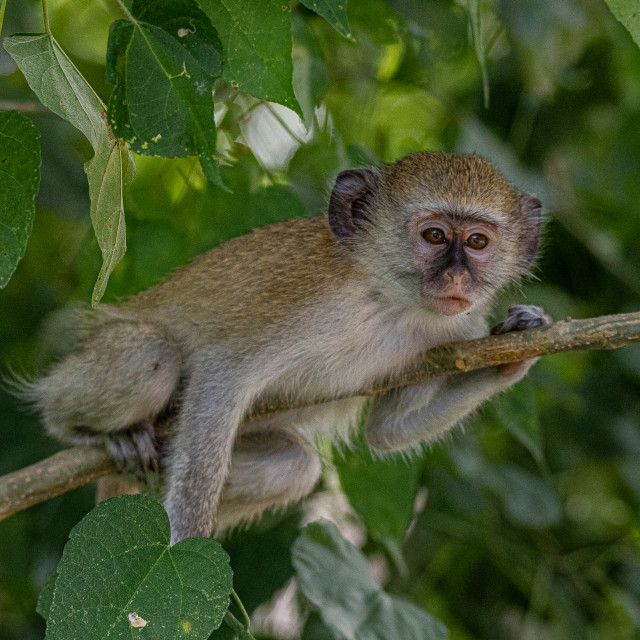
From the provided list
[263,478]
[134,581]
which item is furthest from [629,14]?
[263,478]

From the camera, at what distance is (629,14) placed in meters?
2.15

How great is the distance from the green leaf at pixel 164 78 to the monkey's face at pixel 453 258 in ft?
5.81

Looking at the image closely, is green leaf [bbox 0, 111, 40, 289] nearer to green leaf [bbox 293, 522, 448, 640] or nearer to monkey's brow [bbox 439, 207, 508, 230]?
green leaf [bbox 293, 522, 448, 640]

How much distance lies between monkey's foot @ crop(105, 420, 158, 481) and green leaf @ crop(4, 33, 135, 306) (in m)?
2.27

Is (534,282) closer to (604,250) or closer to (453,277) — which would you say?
(604,250)

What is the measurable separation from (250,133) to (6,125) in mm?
2729

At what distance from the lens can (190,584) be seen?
2.33 m

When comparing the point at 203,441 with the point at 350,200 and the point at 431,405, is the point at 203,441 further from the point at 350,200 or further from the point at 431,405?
the point at 350,200

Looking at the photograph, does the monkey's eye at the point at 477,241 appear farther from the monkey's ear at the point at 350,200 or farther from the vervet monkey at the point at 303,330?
the monkey's ear at the point at 350,200

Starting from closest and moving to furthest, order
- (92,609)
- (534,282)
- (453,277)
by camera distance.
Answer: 1. (92,609)
2. (453,277)
3. (534,282)

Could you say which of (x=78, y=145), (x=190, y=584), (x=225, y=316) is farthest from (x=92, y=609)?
(x=78, y=145)

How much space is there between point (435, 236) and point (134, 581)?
2444 mm

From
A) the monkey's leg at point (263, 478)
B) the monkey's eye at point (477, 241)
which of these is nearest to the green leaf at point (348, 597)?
the monkey's leg at point (263, 478)

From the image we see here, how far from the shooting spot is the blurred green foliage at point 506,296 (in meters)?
4.52
